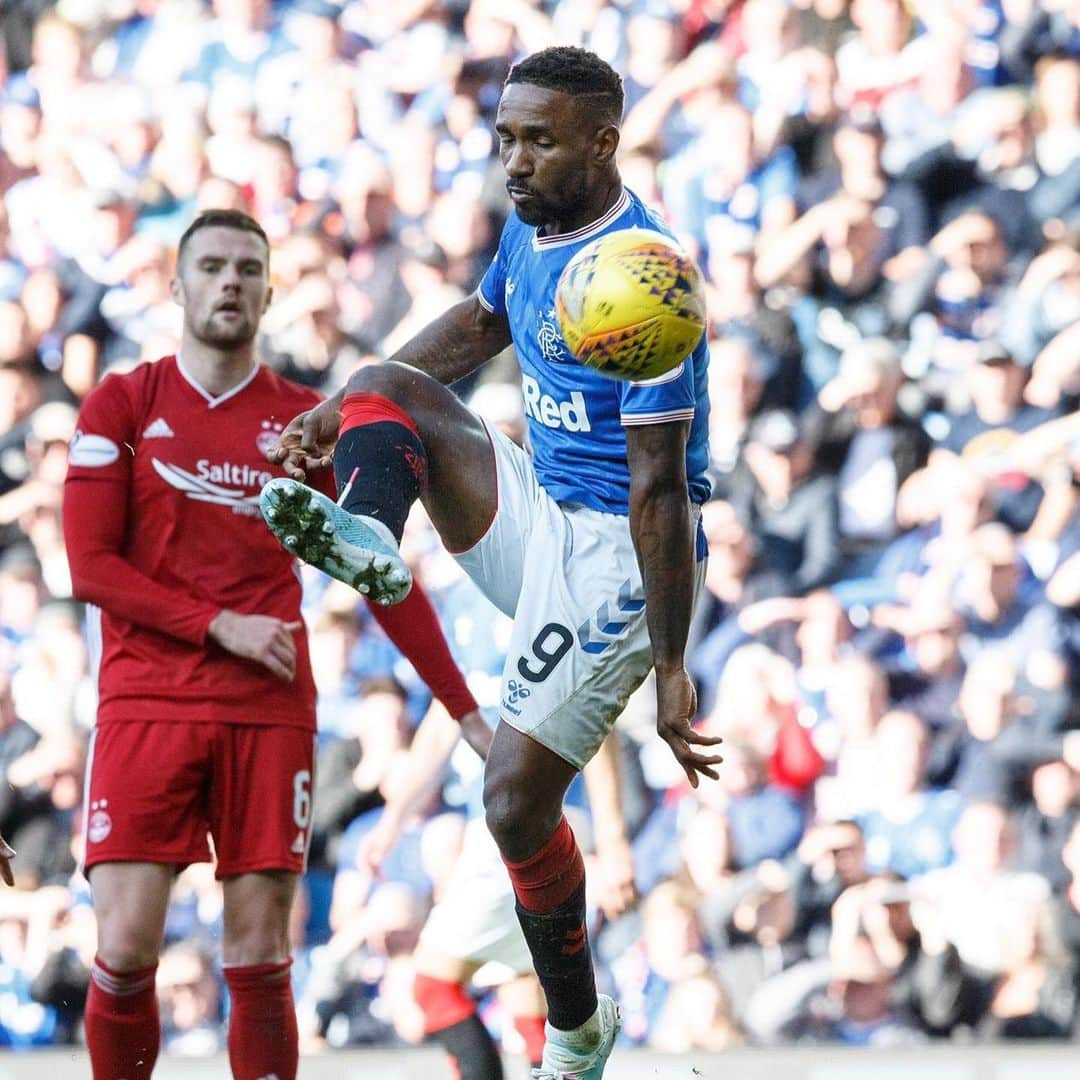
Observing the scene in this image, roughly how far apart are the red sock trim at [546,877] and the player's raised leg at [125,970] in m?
0.94

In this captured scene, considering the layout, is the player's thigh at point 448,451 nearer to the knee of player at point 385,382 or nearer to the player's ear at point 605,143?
the knee of player at point 385,382

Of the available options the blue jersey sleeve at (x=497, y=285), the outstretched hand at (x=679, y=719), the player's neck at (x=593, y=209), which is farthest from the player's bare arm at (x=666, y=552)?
the blue jersey sleeve at (x=497, y=285)

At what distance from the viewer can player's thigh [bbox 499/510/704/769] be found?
3.58 metres

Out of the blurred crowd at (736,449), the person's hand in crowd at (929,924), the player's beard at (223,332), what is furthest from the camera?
the blurred crowd at (736,449)

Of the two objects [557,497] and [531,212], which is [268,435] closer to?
[557,497]

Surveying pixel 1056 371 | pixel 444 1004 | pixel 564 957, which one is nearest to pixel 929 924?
pixel 444 1004

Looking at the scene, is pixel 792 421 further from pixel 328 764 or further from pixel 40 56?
pixel 40 56

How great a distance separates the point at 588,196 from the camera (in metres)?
3.55

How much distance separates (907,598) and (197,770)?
3.16m

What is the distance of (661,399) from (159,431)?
150 centimetres

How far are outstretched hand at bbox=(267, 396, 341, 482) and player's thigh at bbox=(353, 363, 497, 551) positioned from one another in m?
0.17

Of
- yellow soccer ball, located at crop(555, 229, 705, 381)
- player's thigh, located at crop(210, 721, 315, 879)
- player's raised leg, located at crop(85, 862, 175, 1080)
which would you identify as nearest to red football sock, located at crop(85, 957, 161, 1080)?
player's raised leg, located at crop(85, 862, 175, 1080)

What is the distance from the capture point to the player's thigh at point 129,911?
A: 13.1 ft

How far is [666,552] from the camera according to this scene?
341 centimetres
